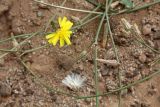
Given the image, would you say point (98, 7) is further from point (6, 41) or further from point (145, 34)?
point (6, 41)

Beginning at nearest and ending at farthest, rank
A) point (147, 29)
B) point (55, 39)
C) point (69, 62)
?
point (55, 39) < point (69, 62) < point (147, 29)

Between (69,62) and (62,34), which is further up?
(62,34)

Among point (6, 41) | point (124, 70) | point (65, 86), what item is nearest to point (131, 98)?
point (124, 70)

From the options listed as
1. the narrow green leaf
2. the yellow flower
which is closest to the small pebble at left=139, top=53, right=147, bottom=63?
the narrow green leaf

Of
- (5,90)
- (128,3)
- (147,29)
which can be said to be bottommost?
(5,90)

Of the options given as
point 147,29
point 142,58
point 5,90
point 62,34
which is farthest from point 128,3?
point 5,90

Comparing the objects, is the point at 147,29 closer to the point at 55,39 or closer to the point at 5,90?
the point at 55,39
